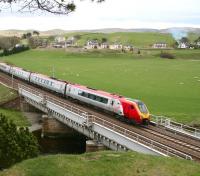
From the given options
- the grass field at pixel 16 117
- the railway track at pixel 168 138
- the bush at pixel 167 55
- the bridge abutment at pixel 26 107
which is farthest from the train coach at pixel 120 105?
the bush at pixel 167 55

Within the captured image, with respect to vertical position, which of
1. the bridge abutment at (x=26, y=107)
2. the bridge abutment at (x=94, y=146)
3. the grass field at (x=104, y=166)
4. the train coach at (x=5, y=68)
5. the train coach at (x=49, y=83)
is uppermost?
the grass field at (x=104, y=166)

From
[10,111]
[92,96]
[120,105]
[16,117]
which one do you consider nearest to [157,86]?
[10,111]

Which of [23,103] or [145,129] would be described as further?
[23,103]

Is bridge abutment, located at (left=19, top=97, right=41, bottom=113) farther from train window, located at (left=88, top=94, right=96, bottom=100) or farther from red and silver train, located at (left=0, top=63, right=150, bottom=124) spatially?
train window, located at (left=88, top=94, right=96, bottom=100)

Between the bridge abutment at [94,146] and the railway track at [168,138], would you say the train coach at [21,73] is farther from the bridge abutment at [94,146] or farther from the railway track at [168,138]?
the bridge abutment at [94,146]

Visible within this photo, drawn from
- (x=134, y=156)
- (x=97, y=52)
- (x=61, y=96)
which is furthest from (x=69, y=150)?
(x=97, y=52)

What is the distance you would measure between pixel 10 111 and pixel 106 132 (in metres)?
31.7

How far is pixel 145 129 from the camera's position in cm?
3819

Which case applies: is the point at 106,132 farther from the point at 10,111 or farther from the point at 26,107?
the point at 10,111

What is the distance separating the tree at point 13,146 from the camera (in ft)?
84.4

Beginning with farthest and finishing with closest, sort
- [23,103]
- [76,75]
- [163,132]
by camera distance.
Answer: [76,75] < [23,103] < [163,132]

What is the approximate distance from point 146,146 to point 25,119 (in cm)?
3155

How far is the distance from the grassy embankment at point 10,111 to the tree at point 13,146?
27790 mm

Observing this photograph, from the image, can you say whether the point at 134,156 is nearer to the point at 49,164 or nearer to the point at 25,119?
the point at 49,164
